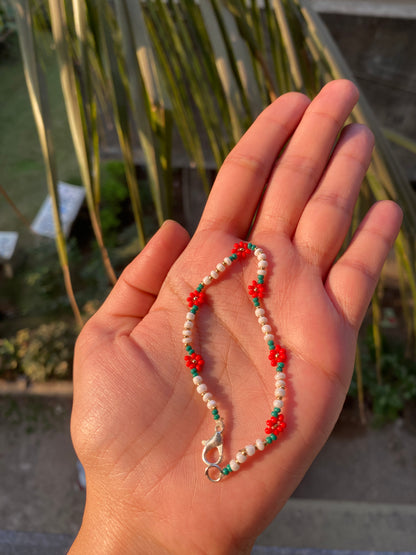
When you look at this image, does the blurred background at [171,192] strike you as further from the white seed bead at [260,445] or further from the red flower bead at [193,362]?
the white seed bead at [260,445]

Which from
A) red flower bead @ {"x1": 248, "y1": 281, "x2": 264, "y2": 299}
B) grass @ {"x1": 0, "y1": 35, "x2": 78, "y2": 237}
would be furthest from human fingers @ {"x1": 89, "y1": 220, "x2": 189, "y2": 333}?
grass @ {"x1": 0, "y1": 35, "x2": 78, "y2": 237}

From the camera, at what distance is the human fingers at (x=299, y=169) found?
1.32m

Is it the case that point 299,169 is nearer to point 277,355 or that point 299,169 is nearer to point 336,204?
point 336,204

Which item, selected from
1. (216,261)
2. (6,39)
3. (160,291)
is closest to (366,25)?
(216,261)

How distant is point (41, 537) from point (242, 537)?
47.4 inches

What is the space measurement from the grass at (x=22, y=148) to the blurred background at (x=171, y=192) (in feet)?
0.13

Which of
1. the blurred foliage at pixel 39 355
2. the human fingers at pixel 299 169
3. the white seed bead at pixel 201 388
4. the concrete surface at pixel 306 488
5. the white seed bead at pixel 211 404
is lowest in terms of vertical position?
the concrete surface at pixel 306 488

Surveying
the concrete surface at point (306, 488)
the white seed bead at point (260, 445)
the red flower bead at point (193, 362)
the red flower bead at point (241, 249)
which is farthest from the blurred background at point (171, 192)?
the white seed bead at point (260, 445)

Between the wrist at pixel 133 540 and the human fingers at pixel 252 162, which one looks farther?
the human fingers at pixel 252 162

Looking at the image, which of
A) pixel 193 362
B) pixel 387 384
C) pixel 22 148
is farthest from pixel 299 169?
pixel 22 148

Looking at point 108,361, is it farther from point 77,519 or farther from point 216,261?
point 77,519

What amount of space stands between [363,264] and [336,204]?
7.8 inches

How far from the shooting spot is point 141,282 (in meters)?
1.31

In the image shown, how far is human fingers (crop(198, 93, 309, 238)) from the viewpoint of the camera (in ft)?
4.38
